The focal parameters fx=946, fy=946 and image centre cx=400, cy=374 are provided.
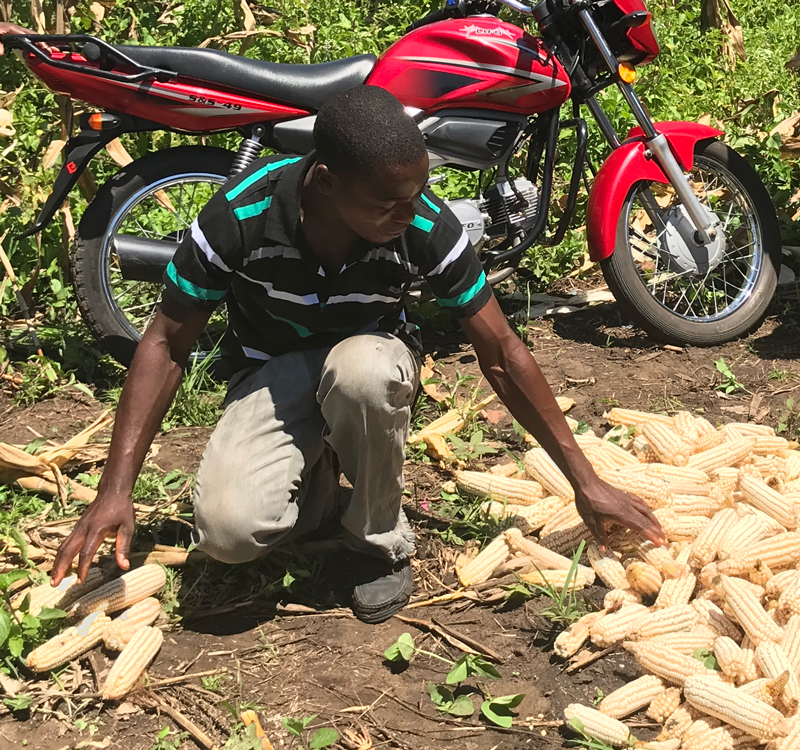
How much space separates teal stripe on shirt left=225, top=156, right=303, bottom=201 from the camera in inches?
110

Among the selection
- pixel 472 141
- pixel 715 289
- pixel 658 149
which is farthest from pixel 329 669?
pixel 715 289

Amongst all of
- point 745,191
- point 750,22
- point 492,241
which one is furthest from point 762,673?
point 750,22

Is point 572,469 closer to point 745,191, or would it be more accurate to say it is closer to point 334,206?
point 334,206

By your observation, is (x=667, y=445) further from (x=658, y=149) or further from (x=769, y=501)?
(x=658, y=149)

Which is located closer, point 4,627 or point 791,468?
point 4,627

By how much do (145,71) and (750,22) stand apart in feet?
21.6

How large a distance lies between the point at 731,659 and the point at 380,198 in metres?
1.58

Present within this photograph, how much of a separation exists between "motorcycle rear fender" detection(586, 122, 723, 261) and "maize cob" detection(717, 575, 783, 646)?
2.29 metres

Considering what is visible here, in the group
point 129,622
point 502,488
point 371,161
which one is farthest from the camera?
point 502,488

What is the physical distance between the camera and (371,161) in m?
2.41

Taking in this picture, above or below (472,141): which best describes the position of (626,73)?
below

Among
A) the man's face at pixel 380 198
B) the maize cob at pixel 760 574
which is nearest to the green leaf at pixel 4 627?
the man's face at pixel 380 198

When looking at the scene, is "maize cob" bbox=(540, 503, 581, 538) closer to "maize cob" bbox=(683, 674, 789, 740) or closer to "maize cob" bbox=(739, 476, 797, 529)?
"maize cob" bbox=(739, 476, 797, 529)

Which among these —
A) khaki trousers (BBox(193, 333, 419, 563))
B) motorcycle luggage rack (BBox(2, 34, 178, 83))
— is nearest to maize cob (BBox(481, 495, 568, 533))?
khaki trousers (BBox(193, 333, 419, 563))
